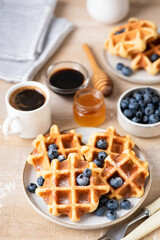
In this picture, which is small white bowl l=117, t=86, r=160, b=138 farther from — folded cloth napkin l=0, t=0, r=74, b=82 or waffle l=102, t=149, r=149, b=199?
folded cloth napkin l=0, t=0, r=74, b=82

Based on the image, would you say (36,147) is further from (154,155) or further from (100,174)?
(154,155)

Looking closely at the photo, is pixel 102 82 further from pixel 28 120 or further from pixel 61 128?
pixel 28 120

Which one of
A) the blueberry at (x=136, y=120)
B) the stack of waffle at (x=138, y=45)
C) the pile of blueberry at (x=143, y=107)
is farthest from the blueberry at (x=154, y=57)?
the blueberry at (x=136, y=120)

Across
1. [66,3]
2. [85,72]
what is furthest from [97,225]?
[66,3]

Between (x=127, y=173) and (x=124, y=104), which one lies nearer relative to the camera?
(x=127, y=173)

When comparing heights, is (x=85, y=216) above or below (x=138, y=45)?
below

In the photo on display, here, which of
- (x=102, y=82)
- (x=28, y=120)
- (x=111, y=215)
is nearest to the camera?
(x=111, y=215)

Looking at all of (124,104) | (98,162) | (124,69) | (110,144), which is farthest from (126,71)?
(98,162)
